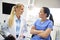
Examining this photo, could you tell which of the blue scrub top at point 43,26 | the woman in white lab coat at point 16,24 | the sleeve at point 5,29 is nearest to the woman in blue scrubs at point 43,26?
the blue scrub top at point 43,26

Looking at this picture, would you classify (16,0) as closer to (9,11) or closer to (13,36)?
(9,11)

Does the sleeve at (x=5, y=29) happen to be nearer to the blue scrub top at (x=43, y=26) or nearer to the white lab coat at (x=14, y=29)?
the white lab coat at (x=14, y=29)

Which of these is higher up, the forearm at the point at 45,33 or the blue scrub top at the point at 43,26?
the blue scrub top at the point at 43,26

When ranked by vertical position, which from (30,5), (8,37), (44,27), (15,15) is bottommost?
(8,37)

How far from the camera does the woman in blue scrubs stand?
3.69 ft

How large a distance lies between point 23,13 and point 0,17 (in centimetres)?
23

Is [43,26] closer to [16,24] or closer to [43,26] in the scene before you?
[43,26]

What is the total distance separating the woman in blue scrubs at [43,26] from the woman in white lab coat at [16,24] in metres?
0.11

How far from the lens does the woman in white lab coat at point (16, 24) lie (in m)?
1.14

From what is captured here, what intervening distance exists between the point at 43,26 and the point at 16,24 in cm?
27

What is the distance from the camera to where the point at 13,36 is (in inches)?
45.1

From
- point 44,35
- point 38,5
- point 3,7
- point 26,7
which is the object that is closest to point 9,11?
point 3,7

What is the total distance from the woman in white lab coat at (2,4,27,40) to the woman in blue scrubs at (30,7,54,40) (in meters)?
0.11

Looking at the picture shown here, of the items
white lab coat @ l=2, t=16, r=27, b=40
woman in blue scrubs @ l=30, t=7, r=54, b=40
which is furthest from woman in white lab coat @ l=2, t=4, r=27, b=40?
woman in blue scrubs @ l=30, t=7, r=54, b=40
